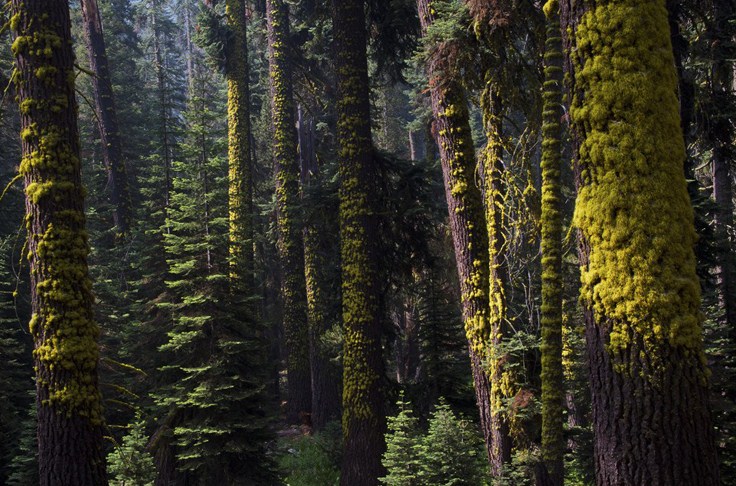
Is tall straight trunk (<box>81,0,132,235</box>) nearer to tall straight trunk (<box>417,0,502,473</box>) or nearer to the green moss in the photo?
tall straight trunk (<box>417,0,502,473</box>)

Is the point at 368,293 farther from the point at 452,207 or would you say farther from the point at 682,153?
the point at 682,153

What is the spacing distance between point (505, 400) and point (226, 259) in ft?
19.8

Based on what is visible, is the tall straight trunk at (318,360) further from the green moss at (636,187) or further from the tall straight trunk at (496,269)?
the green moss at (636,187)

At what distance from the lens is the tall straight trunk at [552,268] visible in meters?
5.42

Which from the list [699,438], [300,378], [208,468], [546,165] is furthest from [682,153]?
[300,378]

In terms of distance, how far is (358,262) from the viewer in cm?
1020

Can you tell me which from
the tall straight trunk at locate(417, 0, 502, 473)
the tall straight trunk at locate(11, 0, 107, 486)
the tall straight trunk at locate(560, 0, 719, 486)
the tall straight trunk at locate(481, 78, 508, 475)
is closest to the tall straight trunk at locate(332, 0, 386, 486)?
the tall straight trunk at locate(417, 0, 502, 473)

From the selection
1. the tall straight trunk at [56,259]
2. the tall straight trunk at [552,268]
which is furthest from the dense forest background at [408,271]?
the tall straight trunk at [56,259]

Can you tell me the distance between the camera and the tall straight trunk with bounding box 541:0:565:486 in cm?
542

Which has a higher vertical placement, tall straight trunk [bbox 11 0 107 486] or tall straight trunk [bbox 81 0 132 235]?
tall straight trunk [bbox 81 0 132 235]

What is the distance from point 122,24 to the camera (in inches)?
1410

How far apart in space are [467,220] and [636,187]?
4.98m

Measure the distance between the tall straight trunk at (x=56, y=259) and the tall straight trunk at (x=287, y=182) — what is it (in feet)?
38.7

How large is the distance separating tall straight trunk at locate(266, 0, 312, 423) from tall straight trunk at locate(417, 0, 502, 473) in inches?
372
